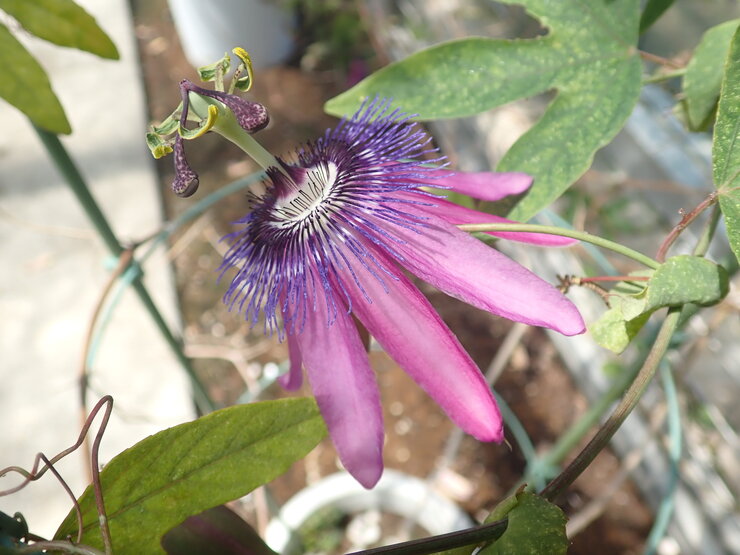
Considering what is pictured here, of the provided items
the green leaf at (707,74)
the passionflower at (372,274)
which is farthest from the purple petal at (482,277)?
the green leaf at (707,74)

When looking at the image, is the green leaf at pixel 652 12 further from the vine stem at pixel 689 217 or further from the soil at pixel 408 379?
the soil at pixel 408 379

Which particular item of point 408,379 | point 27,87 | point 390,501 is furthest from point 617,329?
point 408,379

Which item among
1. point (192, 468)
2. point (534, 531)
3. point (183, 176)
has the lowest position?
point (534, 531)

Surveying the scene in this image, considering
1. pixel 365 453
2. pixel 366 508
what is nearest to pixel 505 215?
pixel 365 453

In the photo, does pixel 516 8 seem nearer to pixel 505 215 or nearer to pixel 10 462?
pixel 505 215

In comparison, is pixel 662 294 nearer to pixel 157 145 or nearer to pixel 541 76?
pixel 541 76

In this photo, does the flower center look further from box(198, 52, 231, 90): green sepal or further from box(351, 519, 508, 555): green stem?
box(351, 519, 508, 555): green stem
